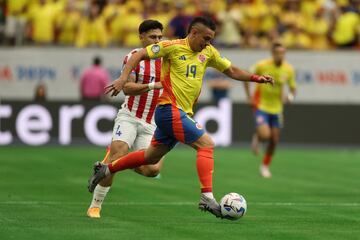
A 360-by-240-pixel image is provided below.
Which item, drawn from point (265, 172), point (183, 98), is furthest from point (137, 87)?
point (265, 172)

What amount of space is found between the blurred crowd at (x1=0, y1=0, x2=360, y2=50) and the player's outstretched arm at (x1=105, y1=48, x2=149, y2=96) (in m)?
16.1

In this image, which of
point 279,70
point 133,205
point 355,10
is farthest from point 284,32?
point 133,205

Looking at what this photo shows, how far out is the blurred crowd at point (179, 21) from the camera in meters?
29.3

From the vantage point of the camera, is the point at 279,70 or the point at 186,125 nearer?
the point at 186,125

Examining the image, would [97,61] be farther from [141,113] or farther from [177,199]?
[141,113]

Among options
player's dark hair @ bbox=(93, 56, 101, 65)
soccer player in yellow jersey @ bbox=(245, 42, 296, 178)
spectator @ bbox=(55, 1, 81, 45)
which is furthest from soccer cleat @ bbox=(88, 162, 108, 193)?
spectator @ bbox=(55, 1, 81, 45)

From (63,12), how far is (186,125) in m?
17.7

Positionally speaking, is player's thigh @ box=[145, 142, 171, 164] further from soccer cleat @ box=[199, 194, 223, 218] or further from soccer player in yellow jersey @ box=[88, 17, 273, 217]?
soccer cleat @ box=[199, 194, 223, 218]

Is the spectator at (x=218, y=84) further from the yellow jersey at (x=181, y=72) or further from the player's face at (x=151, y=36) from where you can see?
the yellow jersey at (x=181, y=72)

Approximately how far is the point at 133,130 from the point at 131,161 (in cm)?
109

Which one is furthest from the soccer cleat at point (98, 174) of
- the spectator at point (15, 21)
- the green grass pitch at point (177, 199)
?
the spectator at point (15, 21)

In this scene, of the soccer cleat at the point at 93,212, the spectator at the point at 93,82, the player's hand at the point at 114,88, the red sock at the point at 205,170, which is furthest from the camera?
the spectator at the point at 93,82

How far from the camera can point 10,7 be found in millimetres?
29875

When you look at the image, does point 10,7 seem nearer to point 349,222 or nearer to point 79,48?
point 79,48
